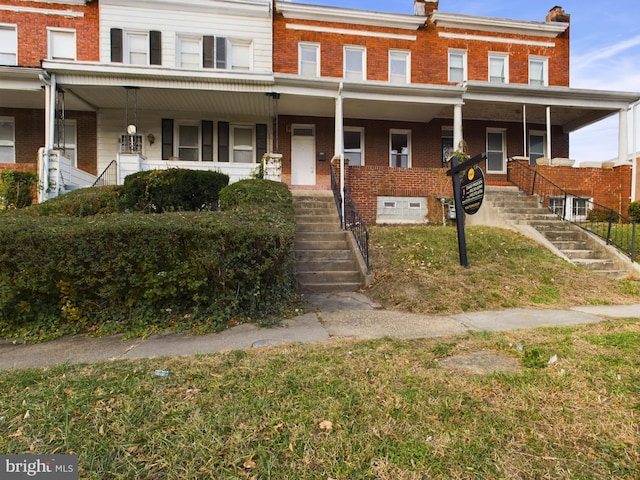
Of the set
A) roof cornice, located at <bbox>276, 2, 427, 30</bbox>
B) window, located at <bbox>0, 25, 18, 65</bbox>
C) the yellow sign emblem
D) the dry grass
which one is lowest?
the dry grass

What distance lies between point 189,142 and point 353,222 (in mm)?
8510

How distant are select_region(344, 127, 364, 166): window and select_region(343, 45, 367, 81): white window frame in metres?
2.17

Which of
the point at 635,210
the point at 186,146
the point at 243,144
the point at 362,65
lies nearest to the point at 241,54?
the point at 243,144

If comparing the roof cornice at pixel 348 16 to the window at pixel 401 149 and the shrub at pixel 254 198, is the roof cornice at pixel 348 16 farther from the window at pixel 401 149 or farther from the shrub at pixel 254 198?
the shrub at pixel 254 198

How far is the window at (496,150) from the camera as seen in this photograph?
15984 millimetres

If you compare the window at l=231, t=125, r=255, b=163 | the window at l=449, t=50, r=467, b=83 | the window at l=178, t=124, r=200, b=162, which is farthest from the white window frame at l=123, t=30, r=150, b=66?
the window at l=449, t=50, r=467, b=83

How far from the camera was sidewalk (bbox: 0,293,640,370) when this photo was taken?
3881 millimetres

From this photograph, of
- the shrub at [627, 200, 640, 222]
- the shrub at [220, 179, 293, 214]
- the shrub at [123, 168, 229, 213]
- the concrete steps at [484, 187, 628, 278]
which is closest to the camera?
the shrub at [220, 179, 293, 214]

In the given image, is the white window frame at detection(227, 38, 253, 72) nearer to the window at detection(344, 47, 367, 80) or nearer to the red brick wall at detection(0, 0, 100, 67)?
the window at detection(344, 47, 367, 80)

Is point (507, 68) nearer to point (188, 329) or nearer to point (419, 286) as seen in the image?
point (419, 286)

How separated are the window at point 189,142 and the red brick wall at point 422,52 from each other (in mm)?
4000

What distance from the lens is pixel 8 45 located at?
1341cm

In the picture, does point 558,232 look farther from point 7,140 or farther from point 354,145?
point 7,140

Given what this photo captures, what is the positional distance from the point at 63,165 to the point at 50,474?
11067 millimetres
